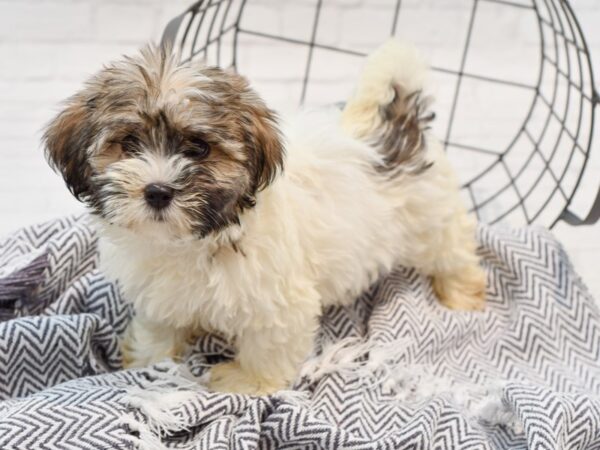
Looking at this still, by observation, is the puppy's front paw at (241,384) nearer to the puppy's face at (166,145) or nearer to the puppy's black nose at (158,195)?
the puppy's face at (166,145)

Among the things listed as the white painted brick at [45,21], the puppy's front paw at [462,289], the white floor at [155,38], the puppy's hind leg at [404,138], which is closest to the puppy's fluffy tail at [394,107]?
the puppy's hind leg at [404,138]

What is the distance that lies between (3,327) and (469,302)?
128 centimetres

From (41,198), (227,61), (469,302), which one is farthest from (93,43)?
(469,302)

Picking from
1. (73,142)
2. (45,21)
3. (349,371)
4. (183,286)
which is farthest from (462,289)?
(45,21)

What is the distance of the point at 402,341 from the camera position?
2.21 metres

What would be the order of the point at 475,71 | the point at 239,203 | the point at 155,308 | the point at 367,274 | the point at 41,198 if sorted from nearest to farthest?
the point at 239,203, the point at 155,308, the point at 367,274, the point at 41,198, the point at 475,71

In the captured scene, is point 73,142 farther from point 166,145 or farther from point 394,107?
point 394,107

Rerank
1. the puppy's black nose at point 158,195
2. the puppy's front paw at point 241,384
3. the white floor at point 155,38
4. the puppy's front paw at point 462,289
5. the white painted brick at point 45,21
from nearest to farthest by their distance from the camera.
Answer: the puppy's black nose at point 158,195
the puppy's front paw at point 241,384
the puppy's front paw at point 462,289
the white floor at point 155,38
the white painted brick at point 45,21

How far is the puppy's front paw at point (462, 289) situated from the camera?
242 centimetres

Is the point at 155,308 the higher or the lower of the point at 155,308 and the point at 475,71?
the lower

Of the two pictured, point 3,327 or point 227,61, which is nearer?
point 3,327

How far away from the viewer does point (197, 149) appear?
158 centimetres

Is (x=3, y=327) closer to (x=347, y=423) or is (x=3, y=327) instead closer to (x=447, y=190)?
(x=347, y=423)

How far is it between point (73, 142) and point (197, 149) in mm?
258
